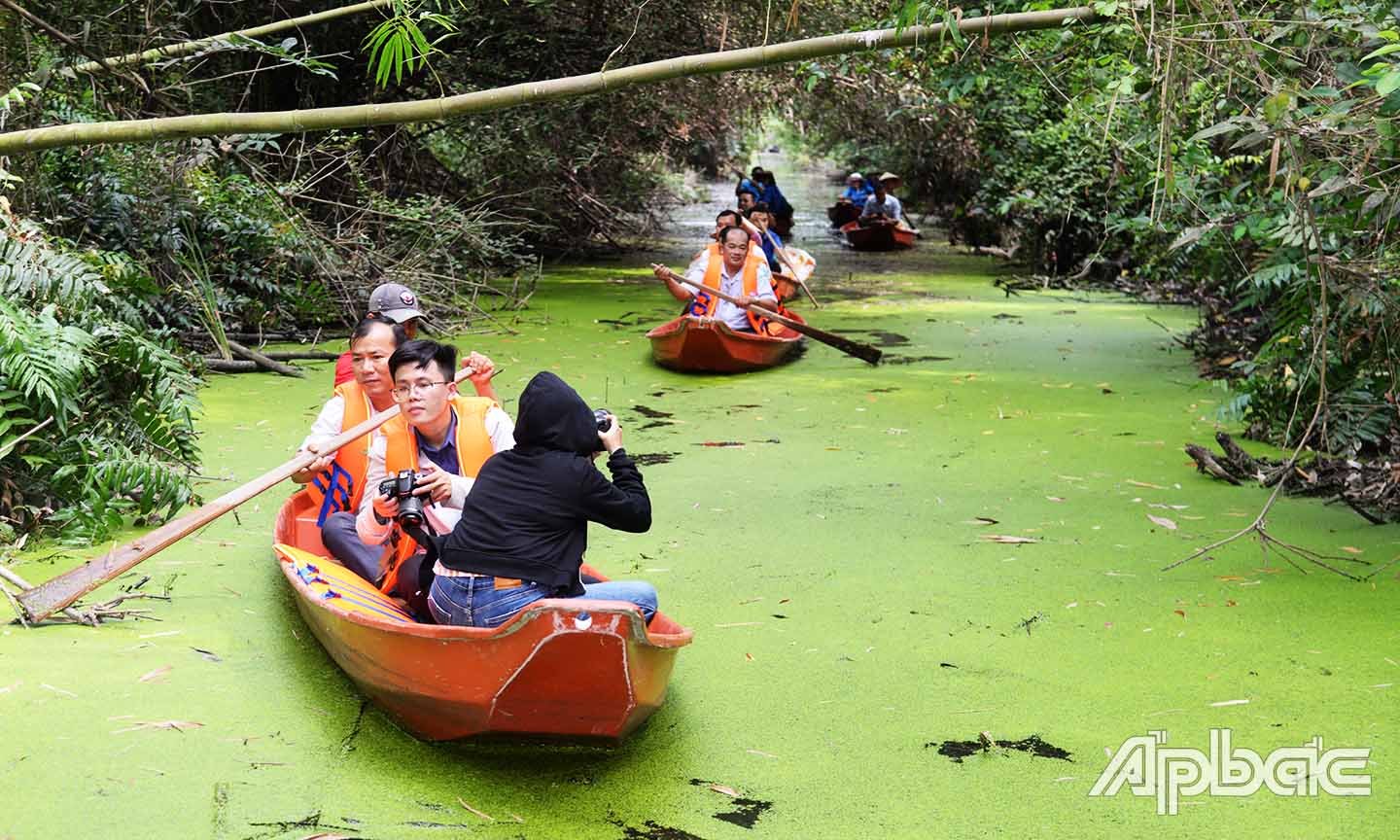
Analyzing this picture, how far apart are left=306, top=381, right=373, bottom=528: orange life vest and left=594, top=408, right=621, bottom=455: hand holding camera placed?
55.1 inches

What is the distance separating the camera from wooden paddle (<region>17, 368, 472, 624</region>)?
3852mm

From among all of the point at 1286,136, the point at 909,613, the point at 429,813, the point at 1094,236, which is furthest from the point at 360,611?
the point at 1094,236

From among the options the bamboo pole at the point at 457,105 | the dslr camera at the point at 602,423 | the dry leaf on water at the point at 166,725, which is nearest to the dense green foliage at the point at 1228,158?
the bamboo pole at the point at 457,105

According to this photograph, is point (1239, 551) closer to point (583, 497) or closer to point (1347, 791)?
point (1347, 791)

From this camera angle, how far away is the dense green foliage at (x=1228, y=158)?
12.6ft

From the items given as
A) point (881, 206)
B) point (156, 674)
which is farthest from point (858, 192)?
point (156, 674)

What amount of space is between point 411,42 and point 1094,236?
37.3ft

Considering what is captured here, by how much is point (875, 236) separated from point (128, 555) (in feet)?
49.5

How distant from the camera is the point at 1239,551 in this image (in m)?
5.18

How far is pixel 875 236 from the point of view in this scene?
716 inches

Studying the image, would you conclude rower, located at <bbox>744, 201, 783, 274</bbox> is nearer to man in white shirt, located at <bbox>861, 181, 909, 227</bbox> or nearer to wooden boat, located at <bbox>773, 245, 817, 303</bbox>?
wooden boat, located at <bbox>773, 245, 817, 303</bbox>

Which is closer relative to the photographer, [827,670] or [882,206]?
[827,670]

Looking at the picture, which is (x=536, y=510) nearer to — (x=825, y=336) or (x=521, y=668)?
(x=521, y=668)

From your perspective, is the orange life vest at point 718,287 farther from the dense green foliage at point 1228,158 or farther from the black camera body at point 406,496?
the black camera body at point 406,496
